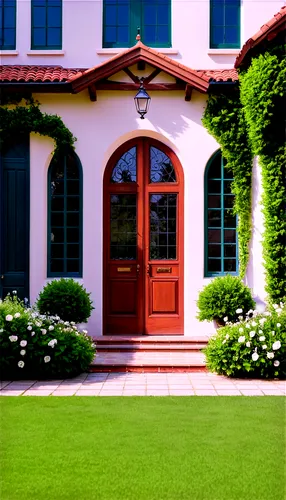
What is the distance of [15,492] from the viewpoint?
441cm

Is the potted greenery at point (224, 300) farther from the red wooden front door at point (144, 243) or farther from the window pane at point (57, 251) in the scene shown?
the window pane at point (57, 251)

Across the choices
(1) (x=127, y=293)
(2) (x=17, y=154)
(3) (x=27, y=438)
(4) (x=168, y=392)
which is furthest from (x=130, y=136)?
(3) (x=27, y=438)

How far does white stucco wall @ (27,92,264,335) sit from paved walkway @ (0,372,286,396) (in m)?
2.62

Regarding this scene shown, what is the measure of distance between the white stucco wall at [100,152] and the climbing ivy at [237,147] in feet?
0.83

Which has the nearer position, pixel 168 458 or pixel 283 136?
pixel 168 458

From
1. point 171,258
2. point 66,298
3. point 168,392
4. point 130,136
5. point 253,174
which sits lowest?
point 168,392

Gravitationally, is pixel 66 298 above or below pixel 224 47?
below

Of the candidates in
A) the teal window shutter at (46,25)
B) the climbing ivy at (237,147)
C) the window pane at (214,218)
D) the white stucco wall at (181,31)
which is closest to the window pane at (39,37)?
the teal window shutter at (46,25)

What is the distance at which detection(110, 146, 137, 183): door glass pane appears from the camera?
1170 centimetres

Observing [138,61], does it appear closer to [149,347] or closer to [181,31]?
[181,31]

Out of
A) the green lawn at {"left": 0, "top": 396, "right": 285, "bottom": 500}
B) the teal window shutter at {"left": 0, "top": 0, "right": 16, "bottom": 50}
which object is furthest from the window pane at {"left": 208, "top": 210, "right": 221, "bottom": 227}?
the teal window shutter at {"left": 0, "top": 0, "right": 16, "bottom": 50}

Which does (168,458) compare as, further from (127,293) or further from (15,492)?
(127,293)

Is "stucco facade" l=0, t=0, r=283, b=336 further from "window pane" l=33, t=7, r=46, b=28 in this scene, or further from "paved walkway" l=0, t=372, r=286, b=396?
"paved walkway" l=0, t=372, r=286, b=396

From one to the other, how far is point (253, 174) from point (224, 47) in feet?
9.19
